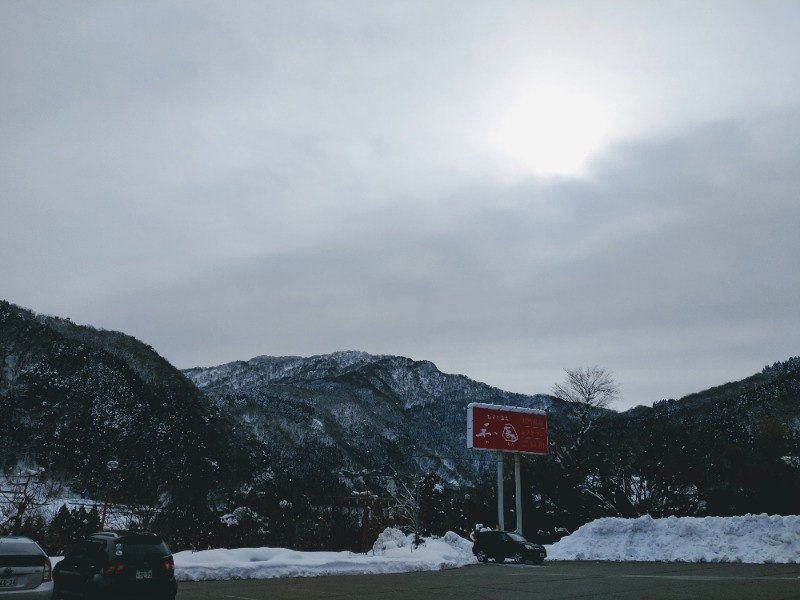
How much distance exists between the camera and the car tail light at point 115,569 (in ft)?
42.4

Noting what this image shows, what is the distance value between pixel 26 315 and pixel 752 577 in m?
156

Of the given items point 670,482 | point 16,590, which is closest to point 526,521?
point 670,482

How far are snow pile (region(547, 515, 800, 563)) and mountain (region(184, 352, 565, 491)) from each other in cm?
10318

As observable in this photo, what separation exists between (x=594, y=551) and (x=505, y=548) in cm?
478

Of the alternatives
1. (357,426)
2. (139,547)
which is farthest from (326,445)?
(139,547)

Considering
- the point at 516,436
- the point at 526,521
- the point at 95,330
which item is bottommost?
the point at 526,521

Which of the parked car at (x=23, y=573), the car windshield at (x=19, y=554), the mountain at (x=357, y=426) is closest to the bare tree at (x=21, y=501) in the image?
the car windshield at (x=19, y=554)

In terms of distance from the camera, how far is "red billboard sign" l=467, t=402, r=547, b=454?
134 feet

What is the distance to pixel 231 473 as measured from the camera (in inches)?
5098

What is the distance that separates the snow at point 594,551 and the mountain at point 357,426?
103m

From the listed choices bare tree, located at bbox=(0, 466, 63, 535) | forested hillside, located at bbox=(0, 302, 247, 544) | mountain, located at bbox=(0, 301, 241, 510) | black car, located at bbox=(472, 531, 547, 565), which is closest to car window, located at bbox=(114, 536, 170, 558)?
bare tree, located at bbox=(0, 466, 63, 535)

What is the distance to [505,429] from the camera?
1644 inches

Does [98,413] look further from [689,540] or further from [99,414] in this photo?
[689,540]

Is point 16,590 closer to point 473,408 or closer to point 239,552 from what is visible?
point 239,552
